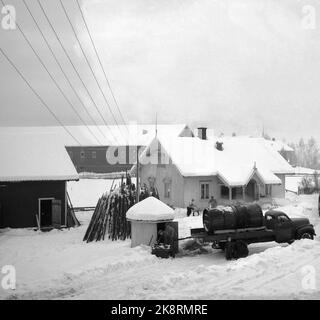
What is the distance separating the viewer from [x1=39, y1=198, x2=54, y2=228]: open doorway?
22.6 meters

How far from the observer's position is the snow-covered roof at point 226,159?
29959 millimetres

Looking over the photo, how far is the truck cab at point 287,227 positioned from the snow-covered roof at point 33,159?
36.1ft

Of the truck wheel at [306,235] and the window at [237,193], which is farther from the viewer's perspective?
the window at [237,193]

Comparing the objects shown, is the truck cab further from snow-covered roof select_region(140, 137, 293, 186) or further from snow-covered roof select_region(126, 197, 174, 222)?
snow-covered roof select_region(140, 137, 293, 186)

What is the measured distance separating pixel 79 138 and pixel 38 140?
44.3 metres

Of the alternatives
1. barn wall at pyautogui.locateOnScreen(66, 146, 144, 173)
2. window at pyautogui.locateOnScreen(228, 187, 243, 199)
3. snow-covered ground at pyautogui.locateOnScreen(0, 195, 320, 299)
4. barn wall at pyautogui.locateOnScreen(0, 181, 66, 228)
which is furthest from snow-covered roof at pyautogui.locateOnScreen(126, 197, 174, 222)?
barn wall at pyautogui.locateOnScreen(66, 146, 144, 173)

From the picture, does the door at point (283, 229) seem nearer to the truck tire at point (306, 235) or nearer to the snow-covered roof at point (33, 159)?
the truck tire at point (306, 235)

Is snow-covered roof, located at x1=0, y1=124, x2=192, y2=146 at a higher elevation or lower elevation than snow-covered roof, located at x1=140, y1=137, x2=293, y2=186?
higher

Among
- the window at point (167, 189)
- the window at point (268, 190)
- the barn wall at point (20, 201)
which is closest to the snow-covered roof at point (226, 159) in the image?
the window at point (268, 190)

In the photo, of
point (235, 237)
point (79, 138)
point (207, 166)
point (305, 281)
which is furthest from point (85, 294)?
point (79, 138)

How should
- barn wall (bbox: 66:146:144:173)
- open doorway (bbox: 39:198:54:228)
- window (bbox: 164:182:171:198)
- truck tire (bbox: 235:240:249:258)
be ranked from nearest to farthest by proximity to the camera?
1. truck tire (bbox: 235:240:249:258)
2. open doorway (bbox: 39:198:54:228)
3. window (bbox: 164:182:171:198)
4. barn wall (bbox: 66:146:144:173)

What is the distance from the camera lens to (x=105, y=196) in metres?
20.2

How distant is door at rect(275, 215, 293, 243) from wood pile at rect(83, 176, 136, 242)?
6.69 metres

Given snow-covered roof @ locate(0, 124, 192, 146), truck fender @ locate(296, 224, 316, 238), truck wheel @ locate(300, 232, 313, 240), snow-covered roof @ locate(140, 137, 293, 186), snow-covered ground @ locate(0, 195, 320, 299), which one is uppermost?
snow-covered roof @ locate(0, 124, 192, 146)
